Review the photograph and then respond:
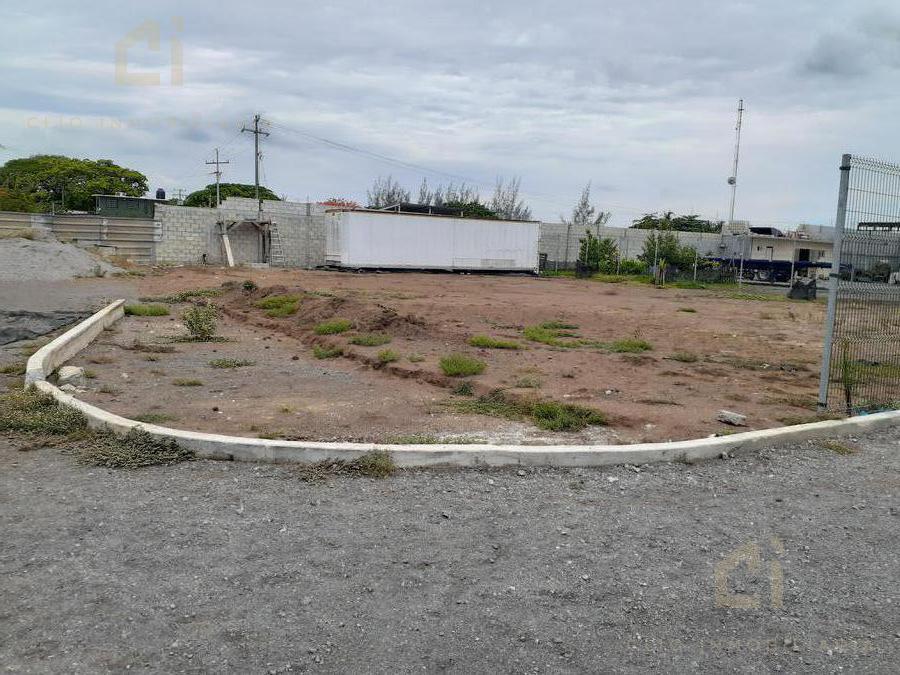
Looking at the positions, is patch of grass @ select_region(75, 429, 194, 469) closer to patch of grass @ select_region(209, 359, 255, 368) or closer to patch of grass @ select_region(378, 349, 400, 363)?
patch of grass @ select_region(209, 359, 255, 368)

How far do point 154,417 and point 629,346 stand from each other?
8.05 m

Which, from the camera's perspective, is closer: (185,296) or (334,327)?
(334,327)

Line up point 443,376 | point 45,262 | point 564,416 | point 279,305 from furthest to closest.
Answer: point 45,262 → point 279,305 → point 443,376 → point 564,416

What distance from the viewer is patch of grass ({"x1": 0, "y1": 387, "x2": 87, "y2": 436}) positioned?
5996 millimetres

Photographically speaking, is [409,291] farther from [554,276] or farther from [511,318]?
[554,276]

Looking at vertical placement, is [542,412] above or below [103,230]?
below

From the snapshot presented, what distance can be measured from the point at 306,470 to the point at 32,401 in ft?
10.6

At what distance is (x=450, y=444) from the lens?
563cm

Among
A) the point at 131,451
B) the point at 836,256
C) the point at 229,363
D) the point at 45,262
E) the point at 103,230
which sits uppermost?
the point at 103,230

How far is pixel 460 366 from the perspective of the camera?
29.6 feet

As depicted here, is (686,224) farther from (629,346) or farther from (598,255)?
(629,346)

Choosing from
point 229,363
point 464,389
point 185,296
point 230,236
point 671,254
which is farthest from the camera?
point 671,254

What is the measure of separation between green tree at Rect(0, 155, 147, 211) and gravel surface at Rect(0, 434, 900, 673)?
201 feet

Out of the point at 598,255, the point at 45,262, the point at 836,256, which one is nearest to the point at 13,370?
the point at 836,256
